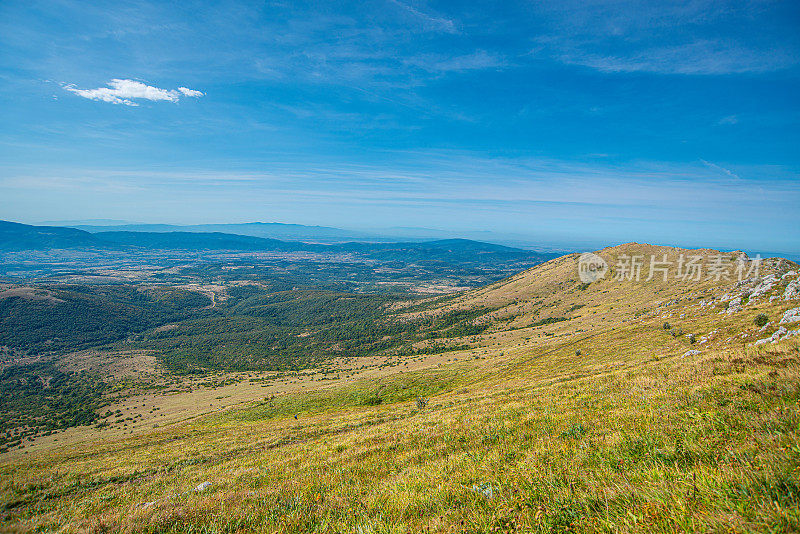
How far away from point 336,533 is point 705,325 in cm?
4304

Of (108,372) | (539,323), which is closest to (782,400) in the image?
(539,323)

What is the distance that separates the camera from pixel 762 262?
68.4 meters

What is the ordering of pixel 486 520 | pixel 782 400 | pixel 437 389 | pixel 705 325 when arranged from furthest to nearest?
pixel 437 389, pixel 705 325, pixel 782 400, pixel 486 520

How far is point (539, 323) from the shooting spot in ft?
364

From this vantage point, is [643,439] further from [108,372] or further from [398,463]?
[108,372]

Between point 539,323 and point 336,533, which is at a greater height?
point 336,533

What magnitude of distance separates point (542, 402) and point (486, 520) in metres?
11.2

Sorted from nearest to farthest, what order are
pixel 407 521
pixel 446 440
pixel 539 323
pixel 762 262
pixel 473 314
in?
pixel 407 521 < pixel 446 440 < pixel 762 262 < pixel 539 323 < pixel 473 314

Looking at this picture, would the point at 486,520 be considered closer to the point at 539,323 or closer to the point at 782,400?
the point at 782,400

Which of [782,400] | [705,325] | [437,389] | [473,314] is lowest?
[473,314]

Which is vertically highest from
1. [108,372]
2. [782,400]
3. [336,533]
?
[782,400]

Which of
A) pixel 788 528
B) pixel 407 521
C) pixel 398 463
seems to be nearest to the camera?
pixel 788 528

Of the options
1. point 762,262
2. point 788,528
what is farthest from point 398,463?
point 762,262

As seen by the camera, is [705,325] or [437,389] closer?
[705,325]
